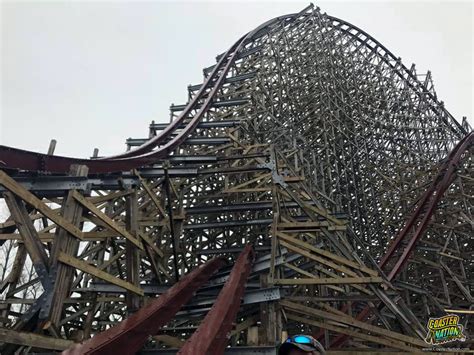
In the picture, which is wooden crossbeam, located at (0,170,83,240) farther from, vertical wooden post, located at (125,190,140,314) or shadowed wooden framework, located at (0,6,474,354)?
vertical wooden post, located at (125,190,140,314)

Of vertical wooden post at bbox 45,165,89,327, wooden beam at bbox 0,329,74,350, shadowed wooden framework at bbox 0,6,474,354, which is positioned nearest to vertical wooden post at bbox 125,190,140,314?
shadowed wooden framework at bbox 0,6,474,354

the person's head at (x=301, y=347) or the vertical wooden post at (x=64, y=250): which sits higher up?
the vertical wooden post at (x=64, y=250)

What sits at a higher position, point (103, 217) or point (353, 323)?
point (103, 217)

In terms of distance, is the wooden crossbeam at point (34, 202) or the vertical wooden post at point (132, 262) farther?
the vertical wooden post at point (132, 262)

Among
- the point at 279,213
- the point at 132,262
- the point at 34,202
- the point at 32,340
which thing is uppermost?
the point at 279,213

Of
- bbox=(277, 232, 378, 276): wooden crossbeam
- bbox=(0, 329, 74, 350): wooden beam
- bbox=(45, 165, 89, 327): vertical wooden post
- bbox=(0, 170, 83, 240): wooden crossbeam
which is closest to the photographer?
bbox=(0, 329, 74, 350): wooden beam

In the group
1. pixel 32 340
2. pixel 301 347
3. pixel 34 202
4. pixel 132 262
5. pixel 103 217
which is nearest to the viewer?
pixel 301 347

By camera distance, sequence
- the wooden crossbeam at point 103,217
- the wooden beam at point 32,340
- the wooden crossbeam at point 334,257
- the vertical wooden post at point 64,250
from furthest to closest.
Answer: the wooden crossbeam at point 334,257 < the wooden crossbeam at point 103,217 < the vertical wooden post at point 64,250 < the wooden beam at point 32,340

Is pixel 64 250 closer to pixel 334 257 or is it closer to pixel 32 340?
pixel 32 340

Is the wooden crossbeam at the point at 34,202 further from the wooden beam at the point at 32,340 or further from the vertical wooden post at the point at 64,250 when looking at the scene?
the wooden beam at the point at 32,340

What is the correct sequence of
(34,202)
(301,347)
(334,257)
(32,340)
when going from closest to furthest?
(301,347), (32,340), (34,202), (334,257)

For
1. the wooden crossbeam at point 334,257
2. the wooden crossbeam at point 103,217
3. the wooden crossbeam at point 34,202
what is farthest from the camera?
the wooden crossbeam at point 334,257

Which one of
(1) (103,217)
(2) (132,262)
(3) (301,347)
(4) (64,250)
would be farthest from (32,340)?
(3) (301,347)

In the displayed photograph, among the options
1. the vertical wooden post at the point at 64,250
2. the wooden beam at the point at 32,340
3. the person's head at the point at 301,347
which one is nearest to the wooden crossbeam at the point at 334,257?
the vertical wooden post at the point at 64,250
